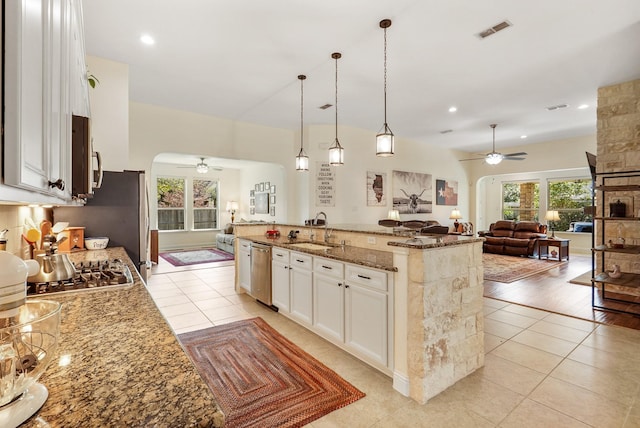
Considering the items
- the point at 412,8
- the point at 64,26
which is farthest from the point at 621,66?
the point at 64,26

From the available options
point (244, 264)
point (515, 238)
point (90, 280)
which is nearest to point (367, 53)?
point (244, 264)

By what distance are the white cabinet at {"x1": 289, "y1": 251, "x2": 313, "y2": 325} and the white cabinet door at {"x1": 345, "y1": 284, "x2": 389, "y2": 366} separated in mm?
577

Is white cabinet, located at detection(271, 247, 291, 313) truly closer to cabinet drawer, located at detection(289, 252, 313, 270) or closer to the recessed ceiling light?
cabinet drawer, located at detection(289, 252, 313, 270)

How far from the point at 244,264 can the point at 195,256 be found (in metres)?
4.10

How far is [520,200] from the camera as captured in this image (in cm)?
1015

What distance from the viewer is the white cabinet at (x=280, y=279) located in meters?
3.53

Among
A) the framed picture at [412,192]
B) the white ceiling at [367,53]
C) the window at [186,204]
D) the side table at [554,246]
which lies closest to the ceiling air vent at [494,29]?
the white ceiling at [367,53]

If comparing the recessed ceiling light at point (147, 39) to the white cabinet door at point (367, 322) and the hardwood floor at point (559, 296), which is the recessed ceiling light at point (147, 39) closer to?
the white cabinet door at point (367, 322)

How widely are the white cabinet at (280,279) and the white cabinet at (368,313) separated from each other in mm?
1047

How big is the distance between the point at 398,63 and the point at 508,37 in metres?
1.20

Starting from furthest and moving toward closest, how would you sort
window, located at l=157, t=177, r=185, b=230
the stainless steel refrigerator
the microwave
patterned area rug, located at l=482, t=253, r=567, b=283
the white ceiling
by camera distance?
1. window, located at l=157, t=177, r=185, b=230
2. patterned area rug, located at l=482, t=253, r=567, b=283
3. the stainless steel refrigerator
4. the white ceiling
5. the microwave

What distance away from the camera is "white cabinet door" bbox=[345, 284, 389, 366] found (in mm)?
2350

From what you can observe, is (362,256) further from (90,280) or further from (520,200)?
(520,200)

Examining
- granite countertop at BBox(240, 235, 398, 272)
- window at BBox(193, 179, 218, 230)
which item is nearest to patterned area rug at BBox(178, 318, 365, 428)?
granite countertop at BBox(240, 235, 398, 272)
